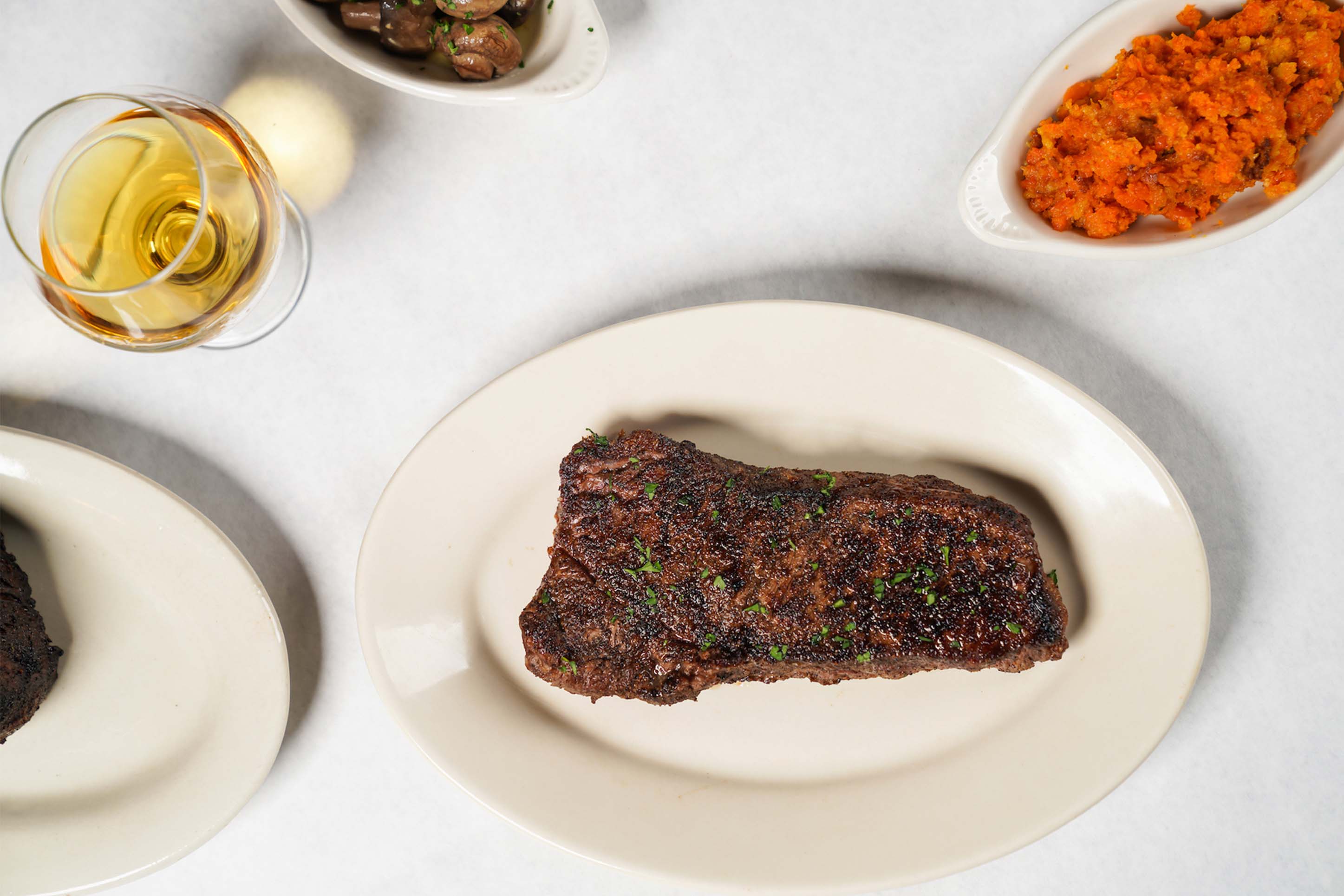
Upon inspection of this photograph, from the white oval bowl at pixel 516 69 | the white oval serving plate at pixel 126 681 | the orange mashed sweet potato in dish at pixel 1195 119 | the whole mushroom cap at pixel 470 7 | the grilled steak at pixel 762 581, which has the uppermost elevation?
the orange mashed sweet potato in dish at pixel 1195 119

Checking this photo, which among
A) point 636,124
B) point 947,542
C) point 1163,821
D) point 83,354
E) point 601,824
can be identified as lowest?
point 601,824

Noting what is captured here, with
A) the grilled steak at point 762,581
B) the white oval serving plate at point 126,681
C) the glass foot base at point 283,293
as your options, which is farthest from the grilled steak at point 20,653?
the grilled steak at point 762,581

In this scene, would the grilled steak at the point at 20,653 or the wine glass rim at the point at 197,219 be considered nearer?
the wine glass rim at the point at 197,219

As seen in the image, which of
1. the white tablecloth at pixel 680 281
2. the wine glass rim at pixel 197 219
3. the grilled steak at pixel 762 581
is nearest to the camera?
the wine glass rim at pixel 197 219

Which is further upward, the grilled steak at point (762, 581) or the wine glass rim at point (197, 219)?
the wine glass rim at point (197, 219)

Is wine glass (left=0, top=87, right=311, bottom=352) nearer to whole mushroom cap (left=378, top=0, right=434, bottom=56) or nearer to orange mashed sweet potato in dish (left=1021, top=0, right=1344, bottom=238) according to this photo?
whole mushroom cap (left=378, top=0, right=434, bottom=56)

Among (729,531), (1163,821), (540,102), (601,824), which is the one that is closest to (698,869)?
(601,824)

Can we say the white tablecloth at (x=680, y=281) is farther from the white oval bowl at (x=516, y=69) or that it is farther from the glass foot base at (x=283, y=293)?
the white oval bowl at (x=516, y=69)

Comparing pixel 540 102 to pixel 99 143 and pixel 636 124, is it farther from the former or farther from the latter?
pixel 99 143
